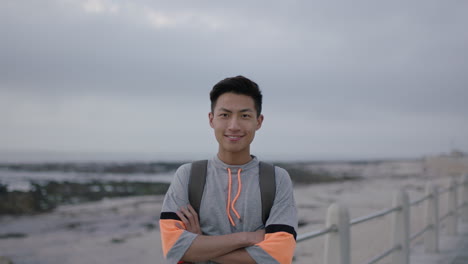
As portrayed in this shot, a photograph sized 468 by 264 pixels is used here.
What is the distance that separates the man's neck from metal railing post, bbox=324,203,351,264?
141 centimetres

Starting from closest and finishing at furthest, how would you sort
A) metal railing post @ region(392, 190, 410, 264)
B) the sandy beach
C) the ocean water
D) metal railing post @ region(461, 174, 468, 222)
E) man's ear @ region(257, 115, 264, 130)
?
man's ear @ region(257, 115, 264, 130)
metal railing post @ region(392, 190, 410, 264)
metal railing post @ region(461, 174, 468, 222)
the sandy beach
the ocean water

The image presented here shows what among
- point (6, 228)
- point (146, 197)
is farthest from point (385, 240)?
point (146, 197)

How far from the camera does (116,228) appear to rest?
15703 millimetres

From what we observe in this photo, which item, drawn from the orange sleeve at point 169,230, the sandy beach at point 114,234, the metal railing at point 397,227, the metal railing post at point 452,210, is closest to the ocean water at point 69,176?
the sandy beach at point 114,234

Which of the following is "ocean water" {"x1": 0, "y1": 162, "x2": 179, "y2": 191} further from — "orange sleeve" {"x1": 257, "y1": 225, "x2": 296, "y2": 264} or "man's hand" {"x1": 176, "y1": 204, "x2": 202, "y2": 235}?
"orange sleeve" {"x1": 257, "y1": 225, "x2": 296, "y2": 264}

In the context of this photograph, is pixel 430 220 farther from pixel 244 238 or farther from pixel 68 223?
pixel 68 223

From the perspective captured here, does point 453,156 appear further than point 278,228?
Yes

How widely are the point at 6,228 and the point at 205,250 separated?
→ 1783cm

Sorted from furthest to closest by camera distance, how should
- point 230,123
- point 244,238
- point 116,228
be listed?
point 116,228 < point 230,123 < point 244,238

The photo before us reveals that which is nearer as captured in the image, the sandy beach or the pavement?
the pavement

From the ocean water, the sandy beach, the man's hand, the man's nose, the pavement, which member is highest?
the man's nose

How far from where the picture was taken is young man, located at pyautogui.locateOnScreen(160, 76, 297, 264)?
1.77 meters

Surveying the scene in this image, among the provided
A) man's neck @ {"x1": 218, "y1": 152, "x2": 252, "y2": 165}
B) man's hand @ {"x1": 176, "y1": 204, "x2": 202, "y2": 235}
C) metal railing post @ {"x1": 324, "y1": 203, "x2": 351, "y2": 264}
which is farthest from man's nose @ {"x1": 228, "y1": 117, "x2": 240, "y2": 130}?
metal railing post @ {"x1": 324, "y1": 203, "x2": 351, "y2": 264}

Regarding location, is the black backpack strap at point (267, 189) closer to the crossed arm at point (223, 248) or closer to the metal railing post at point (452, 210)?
the crossed arm at point (223, 248)
